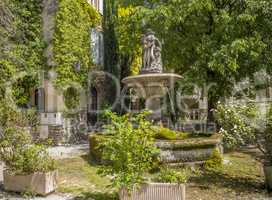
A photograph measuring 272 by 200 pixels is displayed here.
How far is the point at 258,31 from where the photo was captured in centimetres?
1474

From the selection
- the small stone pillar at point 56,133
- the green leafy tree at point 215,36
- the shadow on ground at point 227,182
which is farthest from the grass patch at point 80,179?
the green leafy tree at point 215,36

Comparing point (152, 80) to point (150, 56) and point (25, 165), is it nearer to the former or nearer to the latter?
point (150, 56)

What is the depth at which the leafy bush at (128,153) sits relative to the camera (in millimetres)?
6223

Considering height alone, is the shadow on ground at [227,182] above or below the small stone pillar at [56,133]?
below

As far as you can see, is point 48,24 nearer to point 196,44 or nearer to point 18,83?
point 18,83

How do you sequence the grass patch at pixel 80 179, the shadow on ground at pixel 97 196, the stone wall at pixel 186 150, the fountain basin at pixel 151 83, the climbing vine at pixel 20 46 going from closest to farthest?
the shadow on ground at pixel 97 196, the grass patch at pixel 80 179, the stone wall at pixel 186 150, the fountain basin at pixel 151 83, the climbing vine at pixel 20 46

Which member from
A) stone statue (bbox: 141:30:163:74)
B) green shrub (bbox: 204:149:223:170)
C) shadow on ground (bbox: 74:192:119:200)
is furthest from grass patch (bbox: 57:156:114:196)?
stone statue (bbox: 141:30:163:74)

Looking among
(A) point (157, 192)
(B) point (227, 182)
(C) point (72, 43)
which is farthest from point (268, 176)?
(C) point (72, 43)

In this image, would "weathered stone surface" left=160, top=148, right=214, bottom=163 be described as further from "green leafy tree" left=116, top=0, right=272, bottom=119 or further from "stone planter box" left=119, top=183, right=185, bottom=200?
"green leafy tree" left=116, top=0, right=272, bottom=119

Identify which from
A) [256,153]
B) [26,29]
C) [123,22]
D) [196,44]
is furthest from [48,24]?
[256,153]

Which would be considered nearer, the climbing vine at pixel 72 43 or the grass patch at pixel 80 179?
the grass patch at pixel 80 179

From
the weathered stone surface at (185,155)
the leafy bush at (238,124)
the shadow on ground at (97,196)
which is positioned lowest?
the shadow on ground at (97,196)

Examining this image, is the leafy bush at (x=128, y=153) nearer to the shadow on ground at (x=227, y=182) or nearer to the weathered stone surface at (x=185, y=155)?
the shadow on ground at (x=227, y=182)

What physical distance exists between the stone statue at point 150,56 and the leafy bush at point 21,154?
5566 millimetres
